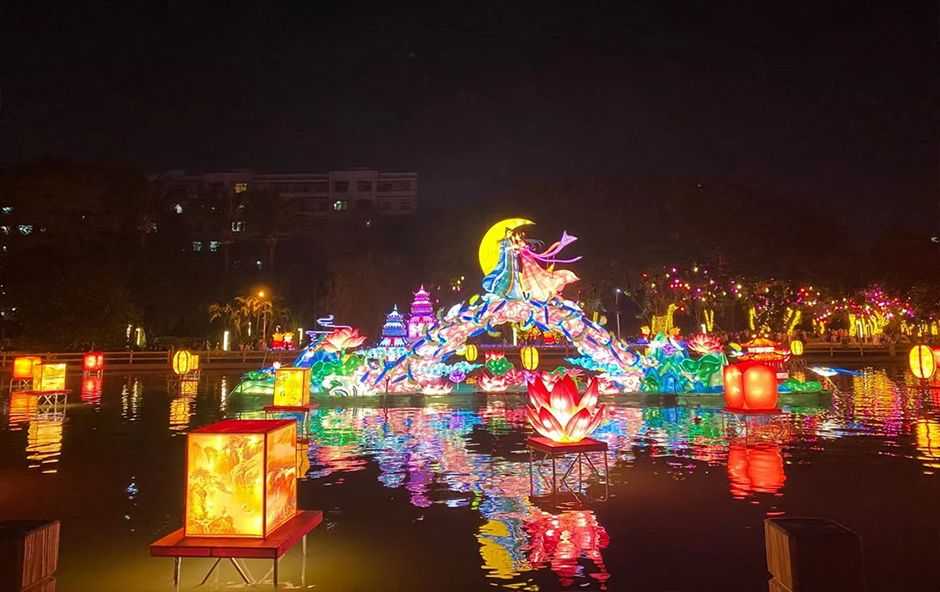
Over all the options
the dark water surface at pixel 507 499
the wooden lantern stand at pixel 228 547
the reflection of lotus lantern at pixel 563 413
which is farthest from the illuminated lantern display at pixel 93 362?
the wooden lantern stand at pixel 228 547

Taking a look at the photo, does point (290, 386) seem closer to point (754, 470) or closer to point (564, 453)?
point (564, 453)

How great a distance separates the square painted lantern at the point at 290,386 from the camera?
13148mm

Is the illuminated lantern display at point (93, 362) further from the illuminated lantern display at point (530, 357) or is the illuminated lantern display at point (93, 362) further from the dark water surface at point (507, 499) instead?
the illuminated lantern display at point (530, 357)

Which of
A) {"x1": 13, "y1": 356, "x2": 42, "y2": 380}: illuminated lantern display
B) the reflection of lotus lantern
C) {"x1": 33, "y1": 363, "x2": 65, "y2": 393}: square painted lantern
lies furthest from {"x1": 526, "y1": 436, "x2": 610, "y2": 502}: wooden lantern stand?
{"x1": 13, "y1": 356, "x2": 42, "y2": 380}: illuminated lantern display

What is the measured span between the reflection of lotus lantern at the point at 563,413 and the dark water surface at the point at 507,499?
87 cm

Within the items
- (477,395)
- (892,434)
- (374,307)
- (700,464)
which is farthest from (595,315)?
(700,464)

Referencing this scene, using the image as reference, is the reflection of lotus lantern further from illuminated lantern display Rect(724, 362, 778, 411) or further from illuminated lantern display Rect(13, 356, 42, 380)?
illuminated lantern display Rect(13, 356, 42, 380)

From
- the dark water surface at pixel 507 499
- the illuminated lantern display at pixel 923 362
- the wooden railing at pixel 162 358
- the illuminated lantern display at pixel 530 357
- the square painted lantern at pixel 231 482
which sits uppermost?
the wooden railing at pixel 162 358

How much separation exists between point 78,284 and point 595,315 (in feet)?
105

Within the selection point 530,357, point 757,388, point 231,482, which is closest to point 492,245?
point 530,357

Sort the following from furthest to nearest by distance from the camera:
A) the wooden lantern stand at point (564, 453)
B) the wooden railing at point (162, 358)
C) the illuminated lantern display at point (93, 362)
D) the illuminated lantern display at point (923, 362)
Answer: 1. the wooden railing at point (162, 358)
2. the illuminated lantern display at point (93, 362)
3. the illuminated lantern display at point (923, 362)
4. the wooden lantern stand at point (564, 453)

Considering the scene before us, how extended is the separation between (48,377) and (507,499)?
14.5 metres

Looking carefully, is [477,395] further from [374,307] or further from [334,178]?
[334,178]

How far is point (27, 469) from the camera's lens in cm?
1013
